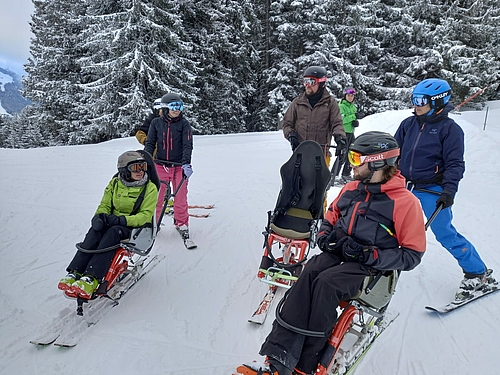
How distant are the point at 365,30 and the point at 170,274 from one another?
2305 cm

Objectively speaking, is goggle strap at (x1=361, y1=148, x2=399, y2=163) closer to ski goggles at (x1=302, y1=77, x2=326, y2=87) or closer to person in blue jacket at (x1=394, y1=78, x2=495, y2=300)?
person in blue jacket at (x1=394, y1=78, x2=495, y2=300)

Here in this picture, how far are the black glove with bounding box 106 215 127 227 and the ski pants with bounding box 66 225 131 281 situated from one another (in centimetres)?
Answer: 5

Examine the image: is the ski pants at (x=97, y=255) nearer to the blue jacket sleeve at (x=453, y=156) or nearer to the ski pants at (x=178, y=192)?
the ski pants at (x=178, y=192)

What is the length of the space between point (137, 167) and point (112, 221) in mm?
638

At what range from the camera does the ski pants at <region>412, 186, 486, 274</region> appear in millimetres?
3498

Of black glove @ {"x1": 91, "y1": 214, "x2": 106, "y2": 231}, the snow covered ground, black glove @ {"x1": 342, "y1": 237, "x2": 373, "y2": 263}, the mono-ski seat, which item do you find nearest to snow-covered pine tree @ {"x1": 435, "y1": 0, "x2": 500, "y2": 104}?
the snow covered ground

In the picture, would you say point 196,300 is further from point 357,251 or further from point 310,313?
point 357,251

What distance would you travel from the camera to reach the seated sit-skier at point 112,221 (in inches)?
129

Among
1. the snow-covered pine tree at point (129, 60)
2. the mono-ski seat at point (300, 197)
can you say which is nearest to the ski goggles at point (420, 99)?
the mono-ski seat at point (300, 197)

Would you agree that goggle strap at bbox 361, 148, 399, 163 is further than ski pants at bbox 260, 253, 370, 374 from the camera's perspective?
Yes

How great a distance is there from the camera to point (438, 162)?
3465 millimetres

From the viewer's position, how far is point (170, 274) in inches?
169

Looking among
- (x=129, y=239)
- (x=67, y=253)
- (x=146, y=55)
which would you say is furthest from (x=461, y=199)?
(x=146, y=55)

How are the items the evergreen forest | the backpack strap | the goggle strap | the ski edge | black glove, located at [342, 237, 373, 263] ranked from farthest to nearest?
the evergreen forest, the backpack strap, the ski edge, the goggle strap, black glove, located at [342, 237, 373, 263]
